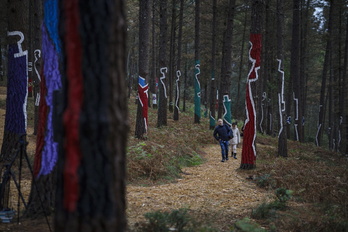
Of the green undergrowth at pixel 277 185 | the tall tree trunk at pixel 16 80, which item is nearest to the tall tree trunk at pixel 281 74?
the green undergrowth at pixel 277 185

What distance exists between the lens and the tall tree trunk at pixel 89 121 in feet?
6.94

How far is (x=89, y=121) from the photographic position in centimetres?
211

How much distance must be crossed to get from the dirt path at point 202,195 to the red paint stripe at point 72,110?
11.0 feet

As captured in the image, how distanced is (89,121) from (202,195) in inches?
245

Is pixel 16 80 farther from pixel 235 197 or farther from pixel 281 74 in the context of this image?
pixel 281 74

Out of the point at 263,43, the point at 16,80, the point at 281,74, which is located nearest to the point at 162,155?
the point at 16,80

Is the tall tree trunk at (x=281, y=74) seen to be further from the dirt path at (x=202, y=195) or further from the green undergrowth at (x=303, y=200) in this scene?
the dirt path at (x=202, y=195)

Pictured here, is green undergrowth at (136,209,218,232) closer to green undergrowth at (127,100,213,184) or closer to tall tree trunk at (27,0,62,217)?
tall tree trunk at (27,0,62,217)

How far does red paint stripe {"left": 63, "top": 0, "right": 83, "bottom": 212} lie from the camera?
212cm

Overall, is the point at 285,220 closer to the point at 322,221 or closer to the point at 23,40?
the point at 322,221

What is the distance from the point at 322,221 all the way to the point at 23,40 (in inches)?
307

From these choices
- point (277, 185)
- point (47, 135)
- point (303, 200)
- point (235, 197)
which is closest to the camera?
point (47, 135)

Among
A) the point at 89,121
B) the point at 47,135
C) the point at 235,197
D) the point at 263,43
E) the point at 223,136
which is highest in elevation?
the point at 263,43

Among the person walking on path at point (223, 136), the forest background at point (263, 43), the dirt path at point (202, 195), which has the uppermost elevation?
the forest background at point (263, 43)
